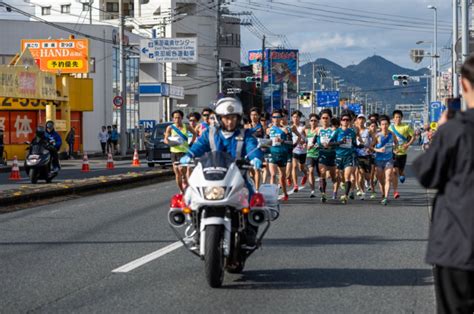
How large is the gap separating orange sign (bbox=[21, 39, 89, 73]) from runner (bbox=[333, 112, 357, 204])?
32725 millimetres

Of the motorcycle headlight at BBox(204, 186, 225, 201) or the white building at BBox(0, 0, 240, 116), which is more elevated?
the white building at BBox(0, 0, 240, 116)

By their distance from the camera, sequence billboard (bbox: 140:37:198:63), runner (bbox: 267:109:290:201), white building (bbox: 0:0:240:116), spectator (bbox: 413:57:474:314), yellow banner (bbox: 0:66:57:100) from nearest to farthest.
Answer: spectator (bbox: 413:57:474:314) → runner (bbox: 267:109:290:201) → yellow banner (bbox: 0:66:57:100) → billboard (bbox: 140:37:198:63) → white building (bbox: 0:0:240:116)

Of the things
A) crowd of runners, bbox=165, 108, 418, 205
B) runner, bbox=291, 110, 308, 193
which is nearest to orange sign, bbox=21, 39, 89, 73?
runner, bbox=291, 110, 308, 193

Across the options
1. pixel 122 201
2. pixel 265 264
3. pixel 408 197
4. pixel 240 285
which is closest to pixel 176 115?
pixel 122 201

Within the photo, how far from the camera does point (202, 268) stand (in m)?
9.35

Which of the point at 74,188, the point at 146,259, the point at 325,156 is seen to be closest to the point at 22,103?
the point at 74,188

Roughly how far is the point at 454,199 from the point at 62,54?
46.6 metres

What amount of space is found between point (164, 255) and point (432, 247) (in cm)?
623

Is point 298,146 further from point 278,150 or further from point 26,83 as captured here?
point 26,83

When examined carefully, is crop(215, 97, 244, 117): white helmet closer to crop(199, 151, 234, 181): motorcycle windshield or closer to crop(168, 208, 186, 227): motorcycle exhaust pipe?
crop(199, 151, 234, 181): motorcycle windshield

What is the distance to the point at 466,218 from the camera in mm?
4277

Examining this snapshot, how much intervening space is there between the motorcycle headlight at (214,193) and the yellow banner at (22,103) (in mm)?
36095

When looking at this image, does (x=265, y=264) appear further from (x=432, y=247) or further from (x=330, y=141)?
(x=330, y=141)

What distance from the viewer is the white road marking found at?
367 inches
